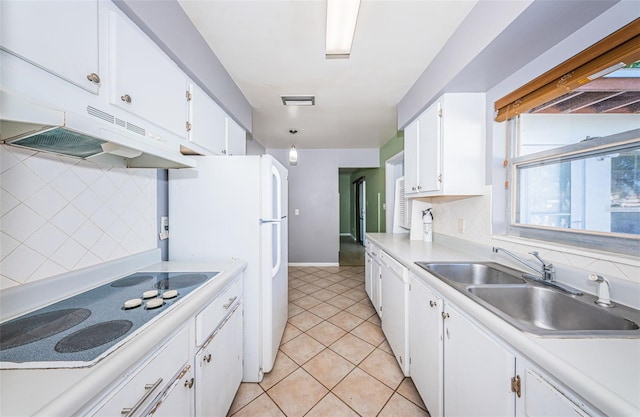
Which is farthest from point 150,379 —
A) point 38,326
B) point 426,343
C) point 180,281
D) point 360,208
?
point 360,208

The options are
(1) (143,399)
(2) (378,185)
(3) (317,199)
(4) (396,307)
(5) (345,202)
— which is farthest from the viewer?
(5) (345,202)

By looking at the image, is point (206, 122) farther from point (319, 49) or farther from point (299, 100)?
point (299, 100)

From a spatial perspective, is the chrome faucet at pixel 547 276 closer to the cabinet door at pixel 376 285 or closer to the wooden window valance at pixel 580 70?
the wooden window valance at pixel 580 70

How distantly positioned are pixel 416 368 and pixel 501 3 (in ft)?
7.01

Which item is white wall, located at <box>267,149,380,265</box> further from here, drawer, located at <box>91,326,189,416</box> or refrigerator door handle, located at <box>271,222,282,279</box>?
drawer, located at <box>91,326,189,416</box>

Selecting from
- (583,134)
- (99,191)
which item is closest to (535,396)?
(583,134)

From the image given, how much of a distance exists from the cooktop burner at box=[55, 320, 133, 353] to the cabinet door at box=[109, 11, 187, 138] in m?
0.85

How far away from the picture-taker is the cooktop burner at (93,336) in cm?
65

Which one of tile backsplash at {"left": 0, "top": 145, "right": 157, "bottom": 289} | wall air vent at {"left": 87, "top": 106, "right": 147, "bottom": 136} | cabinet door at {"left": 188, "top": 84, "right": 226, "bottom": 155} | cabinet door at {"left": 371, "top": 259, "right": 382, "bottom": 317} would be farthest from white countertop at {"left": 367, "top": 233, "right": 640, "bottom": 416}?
cabinet door at {"left": 188, "top": 84, "right": 226, "bottom": 155}

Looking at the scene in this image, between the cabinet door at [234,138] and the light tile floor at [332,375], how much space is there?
6.34 feet

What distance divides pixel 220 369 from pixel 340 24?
2.05m

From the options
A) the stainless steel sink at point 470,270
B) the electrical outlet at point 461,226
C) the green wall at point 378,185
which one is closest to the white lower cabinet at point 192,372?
the stainless steel sink at point 470,270

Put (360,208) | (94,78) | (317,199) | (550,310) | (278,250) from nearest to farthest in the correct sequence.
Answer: (94,78), (550,310), (278,250), (317,199), (360,208)

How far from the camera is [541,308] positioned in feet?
3.69
